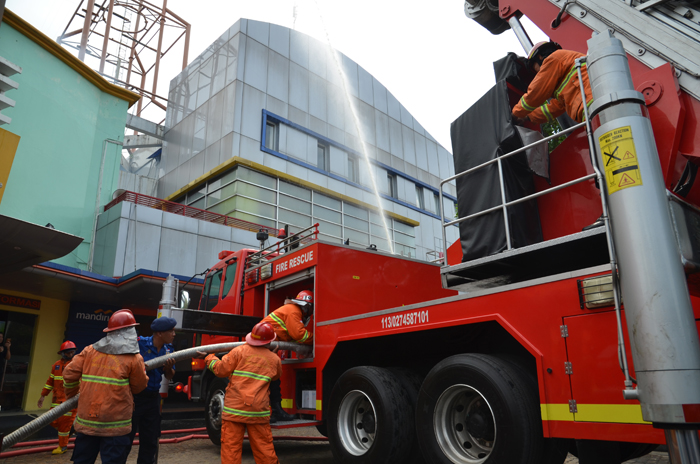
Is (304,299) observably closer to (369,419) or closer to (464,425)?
(369,419)

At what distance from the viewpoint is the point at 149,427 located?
5543 millimetres

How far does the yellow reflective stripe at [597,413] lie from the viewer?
3092 mm

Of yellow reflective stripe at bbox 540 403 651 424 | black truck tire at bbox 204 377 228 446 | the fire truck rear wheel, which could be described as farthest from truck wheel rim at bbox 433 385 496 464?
black truck tire at bbox 204 377 228 446

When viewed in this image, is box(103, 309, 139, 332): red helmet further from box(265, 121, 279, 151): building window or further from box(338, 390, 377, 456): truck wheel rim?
box(265, 121, 279, 151): building window

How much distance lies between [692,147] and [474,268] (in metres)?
1.93

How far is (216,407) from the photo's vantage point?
716cm

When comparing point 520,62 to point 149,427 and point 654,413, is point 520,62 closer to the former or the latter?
point 654,413

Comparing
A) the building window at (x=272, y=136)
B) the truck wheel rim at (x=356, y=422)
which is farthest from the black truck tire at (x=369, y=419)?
the building window at (x=272, y=136)

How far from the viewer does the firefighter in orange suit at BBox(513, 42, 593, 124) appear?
4254mm

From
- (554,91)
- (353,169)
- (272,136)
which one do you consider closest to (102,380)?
(554,91)

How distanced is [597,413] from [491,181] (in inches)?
88.3

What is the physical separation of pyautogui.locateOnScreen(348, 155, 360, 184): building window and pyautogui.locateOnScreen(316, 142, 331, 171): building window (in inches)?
55.0

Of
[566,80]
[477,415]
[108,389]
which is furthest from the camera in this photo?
[108,389]

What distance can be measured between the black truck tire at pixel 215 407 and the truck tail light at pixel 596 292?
5161 mm
